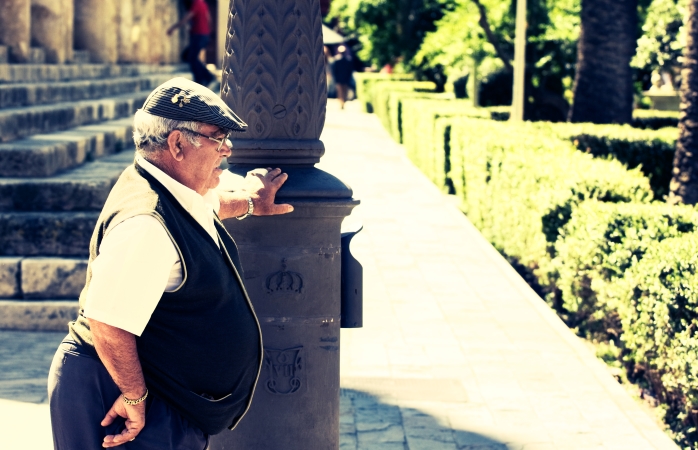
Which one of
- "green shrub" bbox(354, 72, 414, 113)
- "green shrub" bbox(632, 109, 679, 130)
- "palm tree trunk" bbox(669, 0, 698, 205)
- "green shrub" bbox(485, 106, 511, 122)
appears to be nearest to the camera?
"palm tree trunk" bbox(669, 0, 698, 205)

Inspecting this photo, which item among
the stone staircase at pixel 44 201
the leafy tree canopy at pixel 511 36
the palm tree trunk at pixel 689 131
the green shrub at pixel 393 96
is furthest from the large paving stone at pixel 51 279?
the green shrub at pixel 393 96

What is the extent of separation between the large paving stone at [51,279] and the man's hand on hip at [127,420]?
399 centimetres

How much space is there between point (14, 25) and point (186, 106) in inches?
333

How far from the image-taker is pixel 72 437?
8.79 feet

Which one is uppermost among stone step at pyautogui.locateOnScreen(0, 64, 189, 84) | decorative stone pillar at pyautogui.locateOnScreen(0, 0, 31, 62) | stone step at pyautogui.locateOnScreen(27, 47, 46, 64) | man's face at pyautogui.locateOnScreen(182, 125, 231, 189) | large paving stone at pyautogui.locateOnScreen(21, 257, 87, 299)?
decorative stone pillar at pyautogui.locateOnScreen(0, 0, 31, 62)

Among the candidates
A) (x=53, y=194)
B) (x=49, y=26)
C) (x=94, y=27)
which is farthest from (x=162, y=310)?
(x=94, y=27)

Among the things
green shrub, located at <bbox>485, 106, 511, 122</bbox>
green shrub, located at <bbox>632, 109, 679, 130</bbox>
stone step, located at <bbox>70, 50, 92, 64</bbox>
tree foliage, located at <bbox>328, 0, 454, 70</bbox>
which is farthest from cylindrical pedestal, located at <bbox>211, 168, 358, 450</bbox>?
tree foliage, located at <bbox>328, 0, 454, 70</bbox>

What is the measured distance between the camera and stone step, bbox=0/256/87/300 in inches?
256

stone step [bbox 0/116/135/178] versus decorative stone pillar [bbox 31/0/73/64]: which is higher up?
decorative stone pillar [bbox 31/0/73/64]

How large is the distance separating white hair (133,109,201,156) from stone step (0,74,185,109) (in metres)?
6.36

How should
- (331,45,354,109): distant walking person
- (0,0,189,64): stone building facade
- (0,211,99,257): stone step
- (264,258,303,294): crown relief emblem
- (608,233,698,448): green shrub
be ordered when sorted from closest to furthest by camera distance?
(264,258,303,294): crown relief emblem, (608,233,698,448): green shrub, (0,211,99,257): stone step, (0,0,189,64): stone building facade, (331,45,354,109): distant walking person

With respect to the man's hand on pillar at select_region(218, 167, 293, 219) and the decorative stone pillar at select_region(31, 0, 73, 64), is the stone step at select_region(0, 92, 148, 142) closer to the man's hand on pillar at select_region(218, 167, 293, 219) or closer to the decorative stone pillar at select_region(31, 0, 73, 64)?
the decorative stone pillar at select_region(31, 0, 73, 64)

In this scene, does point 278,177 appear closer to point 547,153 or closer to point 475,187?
point 547,153

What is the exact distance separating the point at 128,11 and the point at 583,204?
34.8 ft
